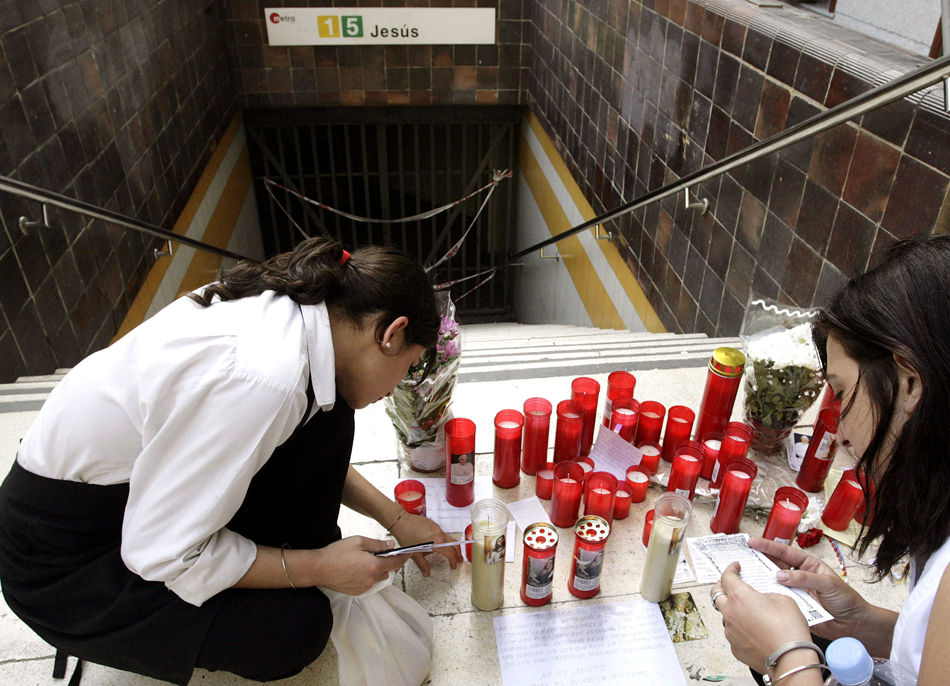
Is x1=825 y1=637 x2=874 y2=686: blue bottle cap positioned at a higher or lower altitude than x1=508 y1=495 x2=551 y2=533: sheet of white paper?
higher

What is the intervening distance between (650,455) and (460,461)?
1.77 feet

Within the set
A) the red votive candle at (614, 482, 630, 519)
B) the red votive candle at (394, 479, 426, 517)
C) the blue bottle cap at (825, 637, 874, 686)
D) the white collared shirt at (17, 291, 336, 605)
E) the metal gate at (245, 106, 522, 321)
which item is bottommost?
the metal gate at (245, 106, 522, 321)

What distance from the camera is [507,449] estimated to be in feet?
5.64

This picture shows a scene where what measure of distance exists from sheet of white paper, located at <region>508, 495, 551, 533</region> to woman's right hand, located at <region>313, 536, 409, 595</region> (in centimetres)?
50

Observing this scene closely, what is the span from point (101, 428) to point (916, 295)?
1.28m

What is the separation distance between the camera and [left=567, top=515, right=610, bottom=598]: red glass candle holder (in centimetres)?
139

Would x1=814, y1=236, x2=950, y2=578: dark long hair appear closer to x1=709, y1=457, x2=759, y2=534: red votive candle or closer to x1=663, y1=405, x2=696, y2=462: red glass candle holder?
x1=709, y1=457, x2=759, y2=534: red votive candle

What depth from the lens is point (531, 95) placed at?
560 cm

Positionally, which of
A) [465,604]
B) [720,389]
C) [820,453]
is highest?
[720,389]

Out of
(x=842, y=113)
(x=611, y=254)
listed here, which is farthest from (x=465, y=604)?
(x=611, y=254)

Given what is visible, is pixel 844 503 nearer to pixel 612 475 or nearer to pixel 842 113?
pixel 612 475

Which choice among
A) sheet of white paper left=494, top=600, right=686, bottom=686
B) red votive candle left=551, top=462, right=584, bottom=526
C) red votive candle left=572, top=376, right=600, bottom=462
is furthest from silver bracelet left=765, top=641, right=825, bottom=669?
red votive candle left=572, top=376, right=600, bottom=462

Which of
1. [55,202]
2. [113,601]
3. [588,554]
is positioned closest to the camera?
[113,601]

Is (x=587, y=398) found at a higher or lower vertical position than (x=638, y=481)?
higher
